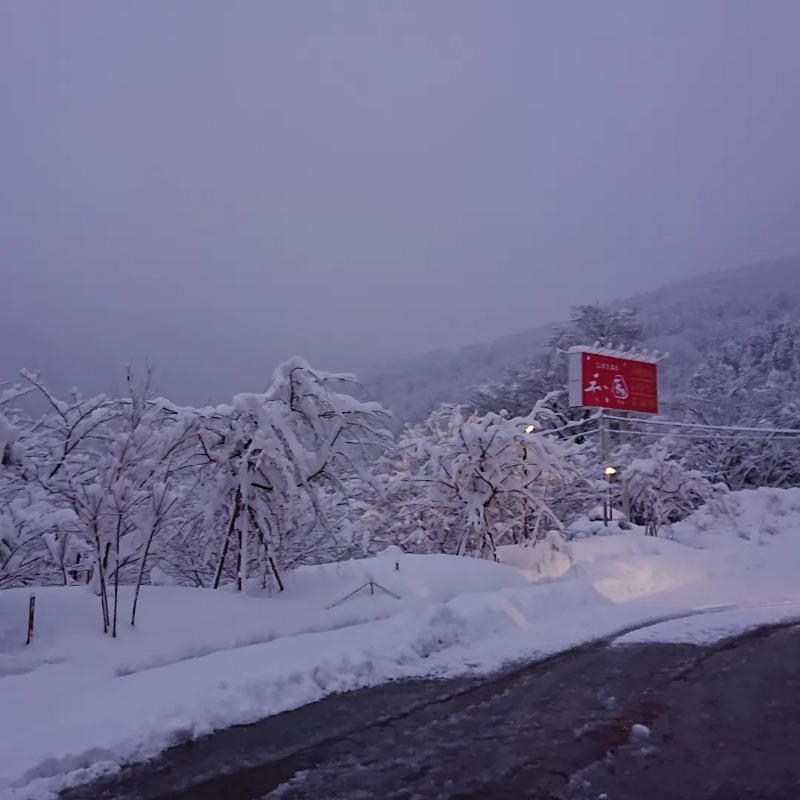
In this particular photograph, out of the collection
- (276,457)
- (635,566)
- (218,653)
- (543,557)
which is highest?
(276,457)

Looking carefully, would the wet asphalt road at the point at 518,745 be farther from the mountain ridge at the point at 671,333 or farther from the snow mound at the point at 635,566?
the mountain ridge at the point at 671,333

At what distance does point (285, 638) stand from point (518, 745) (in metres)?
3.93

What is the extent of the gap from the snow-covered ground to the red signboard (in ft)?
54.1

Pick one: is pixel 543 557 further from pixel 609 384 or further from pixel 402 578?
pixel 609 384

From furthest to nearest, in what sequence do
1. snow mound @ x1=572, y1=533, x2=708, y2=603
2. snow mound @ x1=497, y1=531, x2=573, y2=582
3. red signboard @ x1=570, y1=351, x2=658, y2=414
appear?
red signboard @ x1=570, y1=351, x2=658, y2=414 → snow mound @ x1=497, y1=531, x2=573, y2=582 → snow mound @ x1=572, y1=533, x2=708, y2=603

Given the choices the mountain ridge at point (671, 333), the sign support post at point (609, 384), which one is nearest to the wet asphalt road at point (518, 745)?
the sign support post at point (609, 384)

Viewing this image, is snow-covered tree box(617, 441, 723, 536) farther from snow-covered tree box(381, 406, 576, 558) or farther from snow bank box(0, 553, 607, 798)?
snow bank box(0, 553, 607, 798)

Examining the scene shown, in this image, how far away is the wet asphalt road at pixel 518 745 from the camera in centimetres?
472

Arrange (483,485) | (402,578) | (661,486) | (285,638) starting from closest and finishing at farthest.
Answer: (285,638)
(402,578)
(483,485)
(661,486)

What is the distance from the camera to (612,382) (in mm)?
32656

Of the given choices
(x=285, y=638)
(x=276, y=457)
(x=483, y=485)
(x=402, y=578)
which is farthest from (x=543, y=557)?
(x=285, y=638)

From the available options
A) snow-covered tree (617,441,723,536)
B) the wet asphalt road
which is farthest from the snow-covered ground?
snow-covered tree (617,441,723,536)

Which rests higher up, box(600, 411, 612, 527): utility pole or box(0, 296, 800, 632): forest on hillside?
box(0, 296, 800, 632): forest on hillside

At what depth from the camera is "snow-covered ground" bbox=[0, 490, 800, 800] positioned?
18.8ft
